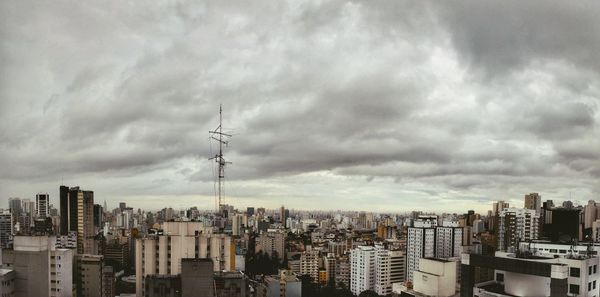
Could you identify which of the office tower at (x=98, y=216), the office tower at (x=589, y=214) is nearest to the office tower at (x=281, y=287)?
the office tower at (x=589, y=214)

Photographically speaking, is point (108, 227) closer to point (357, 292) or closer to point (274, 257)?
point (274, 257)

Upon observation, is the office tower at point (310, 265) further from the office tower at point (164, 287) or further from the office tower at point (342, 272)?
the office tower at point (164, 287)

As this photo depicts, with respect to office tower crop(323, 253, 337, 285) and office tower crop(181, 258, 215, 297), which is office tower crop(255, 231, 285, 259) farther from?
office tower crop(181, 258, 215, 297)

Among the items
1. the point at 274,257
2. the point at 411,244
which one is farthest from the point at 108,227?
the point at 411,244

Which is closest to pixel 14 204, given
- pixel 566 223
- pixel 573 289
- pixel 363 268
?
pixel 573 289

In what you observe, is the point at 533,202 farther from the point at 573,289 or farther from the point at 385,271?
the point at 573,289

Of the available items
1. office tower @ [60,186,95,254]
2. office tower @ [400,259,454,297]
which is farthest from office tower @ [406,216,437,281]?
office tower @ [60,186,95,254]
